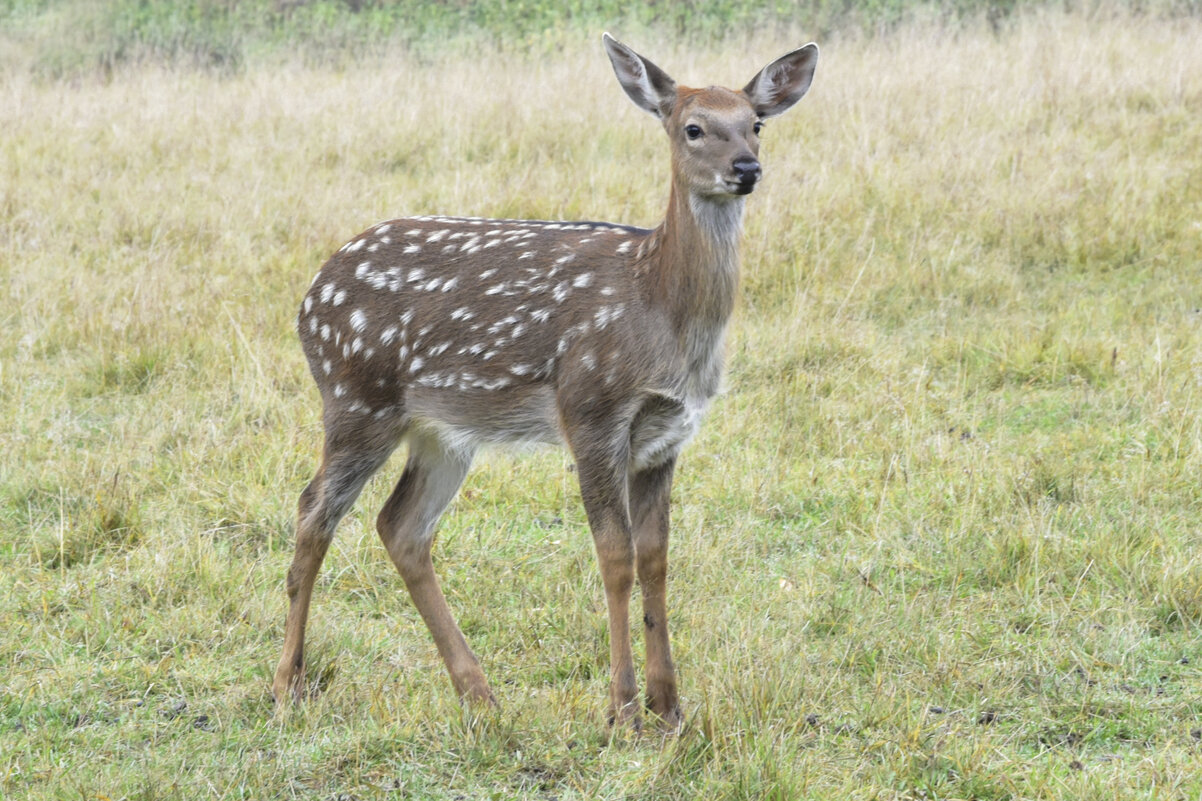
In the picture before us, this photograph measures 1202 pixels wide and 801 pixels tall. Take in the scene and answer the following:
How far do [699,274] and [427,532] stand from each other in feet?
4.21

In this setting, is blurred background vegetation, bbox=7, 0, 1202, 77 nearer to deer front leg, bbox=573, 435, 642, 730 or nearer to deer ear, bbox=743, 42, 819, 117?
deer ear, bbox=743, 42, 819, 117

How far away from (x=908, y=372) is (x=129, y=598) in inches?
151

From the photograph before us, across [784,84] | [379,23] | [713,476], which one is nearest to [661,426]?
[784,84]

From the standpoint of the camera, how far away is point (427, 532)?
4684mm

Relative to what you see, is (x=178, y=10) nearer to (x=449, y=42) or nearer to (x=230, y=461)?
(x=449, y=42)

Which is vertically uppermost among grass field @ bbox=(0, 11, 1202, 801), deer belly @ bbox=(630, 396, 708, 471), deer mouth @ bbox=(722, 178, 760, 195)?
deer mouth @ bbox=(722, 178, 760, 195)

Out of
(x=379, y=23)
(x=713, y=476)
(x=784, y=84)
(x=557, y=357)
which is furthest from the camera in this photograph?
(x=379, y=23)

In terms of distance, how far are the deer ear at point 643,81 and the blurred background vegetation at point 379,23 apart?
8854 millimetres

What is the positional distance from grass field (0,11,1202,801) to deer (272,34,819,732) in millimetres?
341

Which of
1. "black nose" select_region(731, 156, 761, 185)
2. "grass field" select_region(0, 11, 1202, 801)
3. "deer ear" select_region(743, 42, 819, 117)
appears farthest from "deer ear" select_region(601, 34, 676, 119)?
"grass field" select_region(0, 11, 1202, 801)

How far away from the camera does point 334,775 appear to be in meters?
3.85

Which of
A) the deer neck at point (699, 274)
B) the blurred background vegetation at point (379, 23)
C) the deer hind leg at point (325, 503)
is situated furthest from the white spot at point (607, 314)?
the blurred background vegetation at point (379, 23)

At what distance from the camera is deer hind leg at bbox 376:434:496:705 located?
4.41m

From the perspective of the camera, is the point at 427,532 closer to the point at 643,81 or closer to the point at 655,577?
the point at 655,577
